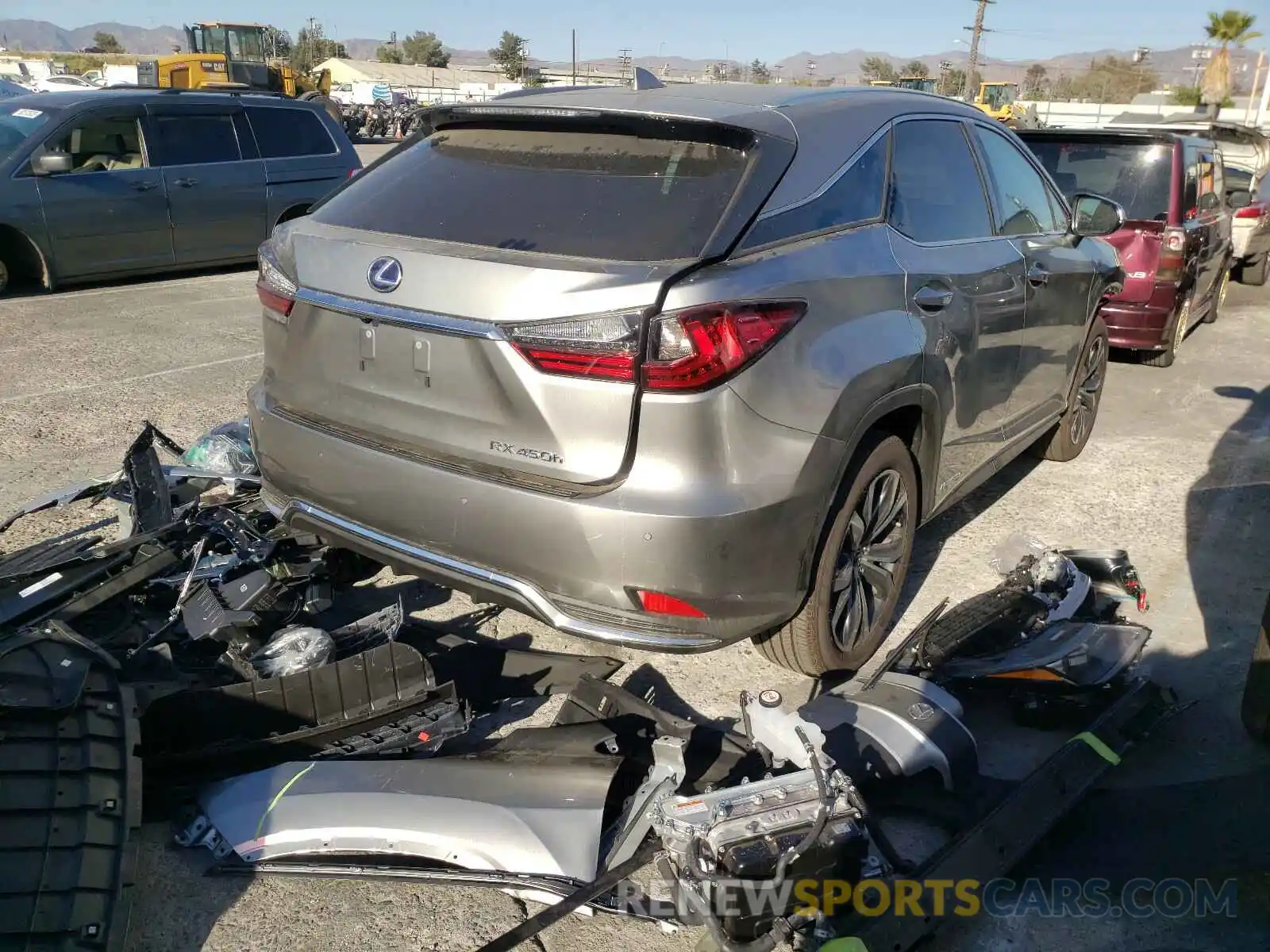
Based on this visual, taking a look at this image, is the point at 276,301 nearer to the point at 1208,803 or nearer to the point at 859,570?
the point at 859,570

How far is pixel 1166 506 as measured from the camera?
5.34 meters

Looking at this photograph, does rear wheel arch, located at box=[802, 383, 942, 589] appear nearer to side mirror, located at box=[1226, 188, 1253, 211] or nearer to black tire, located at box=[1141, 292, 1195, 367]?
black tire, located at box=[1141, 292, 1195, 367]

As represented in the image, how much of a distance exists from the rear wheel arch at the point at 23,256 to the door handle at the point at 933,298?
8205 mm

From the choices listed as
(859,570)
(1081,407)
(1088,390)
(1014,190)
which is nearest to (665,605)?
(859,570)

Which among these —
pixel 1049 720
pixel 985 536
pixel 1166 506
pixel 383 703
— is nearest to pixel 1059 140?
pixel 1166 506

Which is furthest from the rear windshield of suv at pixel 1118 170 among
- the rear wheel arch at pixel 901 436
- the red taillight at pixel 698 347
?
the red taillight at pixel 698 347

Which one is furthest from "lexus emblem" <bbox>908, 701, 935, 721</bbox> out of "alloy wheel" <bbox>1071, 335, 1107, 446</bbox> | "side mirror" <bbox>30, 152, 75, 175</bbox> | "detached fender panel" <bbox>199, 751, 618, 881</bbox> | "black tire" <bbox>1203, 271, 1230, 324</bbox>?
"side mirror" <bbox>30, 152, 75, 175</bbox>

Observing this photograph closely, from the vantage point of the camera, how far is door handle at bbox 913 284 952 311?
3.38 meters

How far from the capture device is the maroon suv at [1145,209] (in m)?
7.56

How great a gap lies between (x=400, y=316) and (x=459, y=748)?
131cm

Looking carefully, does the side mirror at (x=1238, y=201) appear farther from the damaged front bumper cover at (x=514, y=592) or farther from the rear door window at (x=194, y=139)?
the rear door window at (x=194, y=139)

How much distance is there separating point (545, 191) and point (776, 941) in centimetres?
206

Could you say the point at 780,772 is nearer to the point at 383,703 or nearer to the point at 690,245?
the point at 383,703

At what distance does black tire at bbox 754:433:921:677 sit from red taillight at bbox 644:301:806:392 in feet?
2.53
